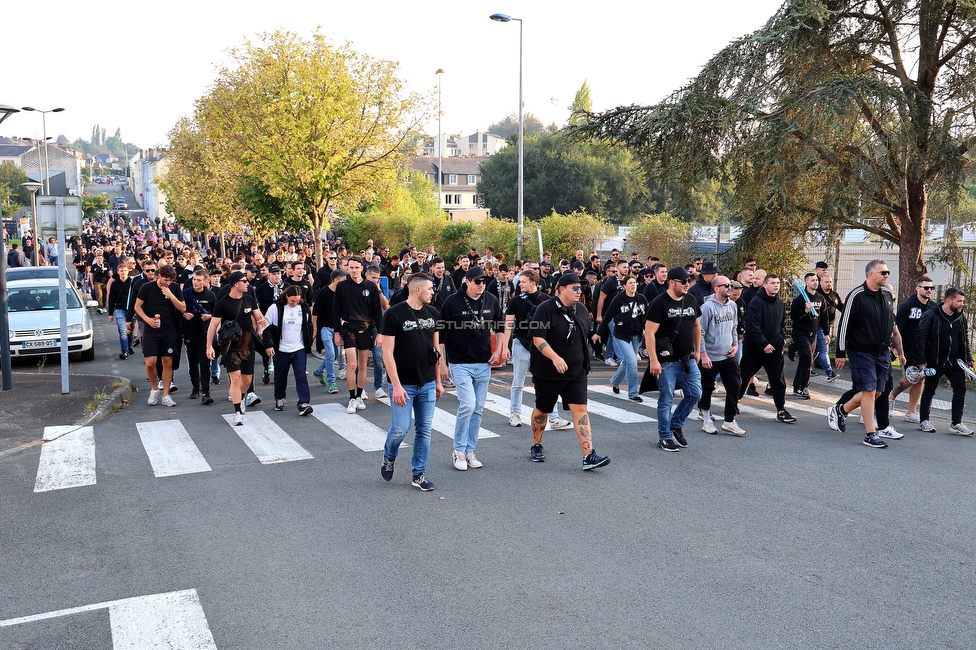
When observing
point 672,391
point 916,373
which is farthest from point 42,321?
point 916,373

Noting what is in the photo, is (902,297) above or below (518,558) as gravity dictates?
above

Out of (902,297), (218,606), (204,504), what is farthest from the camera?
(902,297)

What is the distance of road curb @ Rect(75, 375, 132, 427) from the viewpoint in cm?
1014

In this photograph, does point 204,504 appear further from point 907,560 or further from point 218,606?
point 907,560

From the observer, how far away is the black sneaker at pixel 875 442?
8.59 meters

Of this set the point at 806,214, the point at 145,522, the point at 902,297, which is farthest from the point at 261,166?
the point at 145,522

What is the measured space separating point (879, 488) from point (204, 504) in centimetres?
584

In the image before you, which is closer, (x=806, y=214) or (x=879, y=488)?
(x=879, y=488)

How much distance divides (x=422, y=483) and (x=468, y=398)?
955mm

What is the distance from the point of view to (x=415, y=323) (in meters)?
6.99

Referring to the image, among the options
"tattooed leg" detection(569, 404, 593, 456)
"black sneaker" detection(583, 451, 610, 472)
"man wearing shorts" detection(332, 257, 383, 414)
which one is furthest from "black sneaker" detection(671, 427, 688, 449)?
"man wearing shorts" detection(332, 257, 383, 414)

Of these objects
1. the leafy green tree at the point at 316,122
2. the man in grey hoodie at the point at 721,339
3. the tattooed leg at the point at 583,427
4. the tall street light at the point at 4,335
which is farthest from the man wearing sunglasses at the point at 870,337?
the leafy green tree at the point at 316,122

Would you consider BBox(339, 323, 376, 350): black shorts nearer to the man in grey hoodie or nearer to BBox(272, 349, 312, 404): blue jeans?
BBox(272, 349, 312, 404): blue jeans

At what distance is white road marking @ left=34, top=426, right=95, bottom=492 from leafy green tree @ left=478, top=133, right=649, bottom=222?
54040 millimetres
